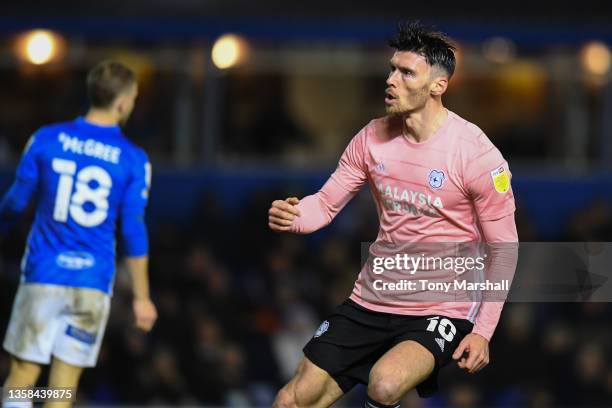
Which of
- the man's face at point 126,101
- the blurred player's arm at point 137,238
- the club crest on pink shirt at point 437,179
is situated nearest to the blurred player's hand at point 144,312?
the blurred player's arm at point 137,238

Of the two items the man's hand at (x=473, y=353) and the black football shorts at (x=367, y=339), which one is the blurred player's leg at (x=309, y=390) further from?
the man's hand at (x=473, y=353)

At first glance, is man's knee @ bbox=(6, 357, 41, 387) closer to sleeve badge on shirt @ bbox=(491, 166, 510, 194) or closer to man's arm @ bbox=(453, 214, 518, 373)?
man's arm @ bbox=(453, 214, 518, 373)

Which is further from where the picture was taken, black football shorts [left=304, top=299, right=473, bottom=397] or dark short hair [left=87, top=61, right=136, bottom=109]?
dark short hair [left=87, top=61, right=136, bottom=109]

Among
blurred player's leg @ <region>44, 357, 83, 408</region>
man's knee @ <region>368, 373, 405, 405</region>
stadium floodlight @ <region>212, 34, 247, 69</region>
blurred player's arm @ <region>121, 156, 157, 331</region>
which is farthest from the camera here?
stadium floodlight @ <region>212, 34, 247, 69</region>

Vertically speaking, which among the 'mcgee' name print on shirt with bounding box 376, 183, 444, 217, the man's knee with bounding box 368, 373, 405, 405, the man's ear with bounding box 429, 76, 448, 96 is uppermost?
the man's ear with bounding box 429, 76, 448, 96

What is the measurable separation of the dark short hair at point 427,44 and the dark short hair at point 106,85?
1.49m

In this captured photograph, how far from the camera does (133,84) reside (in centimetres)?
675

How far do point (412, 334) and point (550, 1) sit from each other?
8.72 meters

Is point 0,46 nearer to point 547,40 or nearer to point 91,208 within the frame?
point 547,40

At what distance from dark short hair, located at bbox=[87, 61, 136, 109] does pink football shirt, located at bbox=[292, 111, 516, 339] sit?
1.24 metres

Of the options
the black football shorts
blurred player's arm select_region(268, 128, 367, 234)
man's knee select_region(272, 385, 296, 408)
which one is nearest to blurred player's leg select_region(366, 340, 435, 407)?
the black football shorts

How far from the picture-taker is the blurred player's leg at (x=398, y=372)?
229 inches

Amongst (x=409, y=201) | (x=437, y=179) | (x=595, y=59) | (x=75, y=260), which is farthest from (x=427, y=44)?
(x=595, y=59)

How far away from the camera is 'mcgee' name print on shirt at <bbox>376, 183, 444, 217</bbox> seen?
6.07 m
